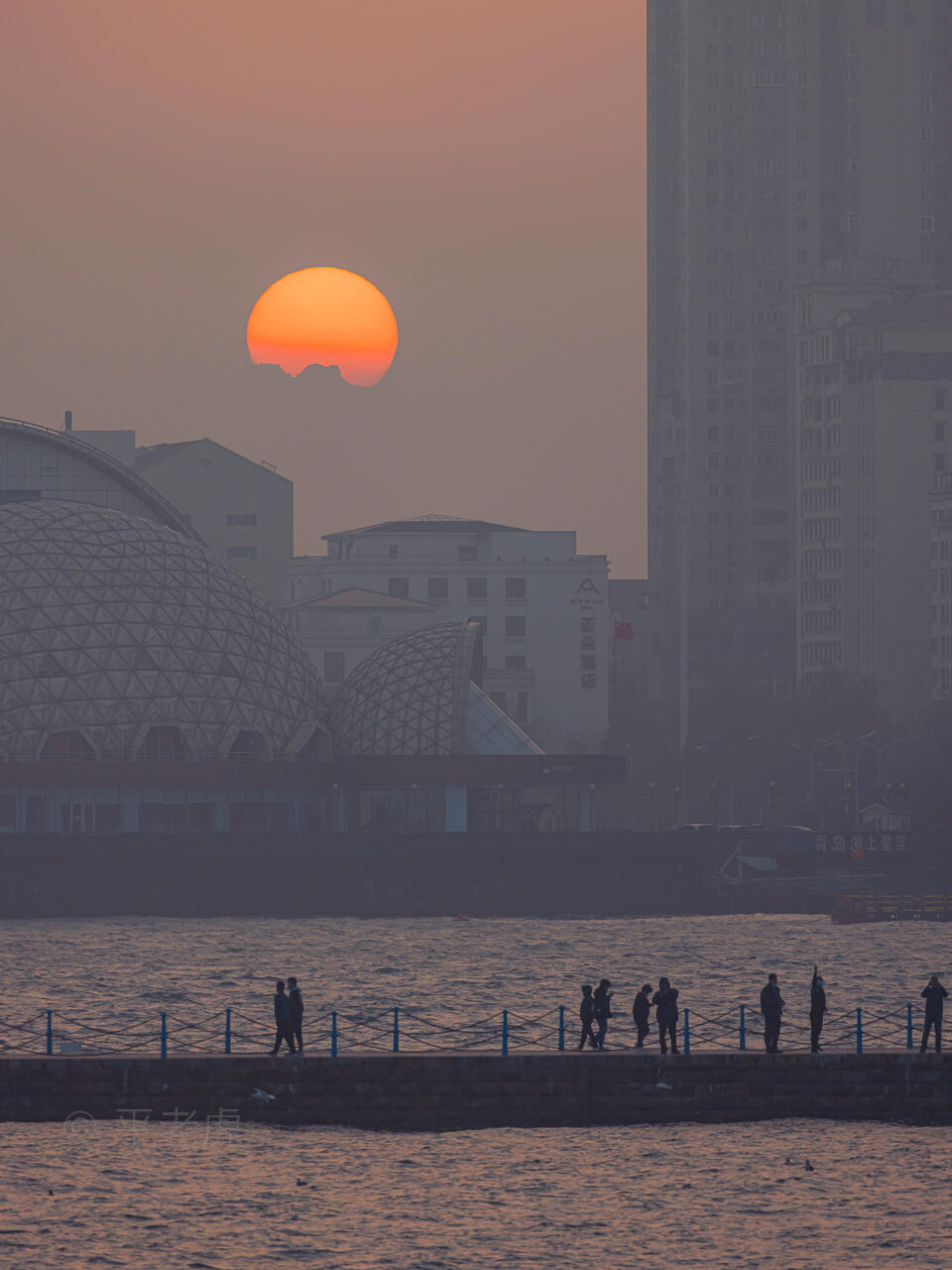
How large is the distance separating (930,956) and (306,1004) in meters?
43.3

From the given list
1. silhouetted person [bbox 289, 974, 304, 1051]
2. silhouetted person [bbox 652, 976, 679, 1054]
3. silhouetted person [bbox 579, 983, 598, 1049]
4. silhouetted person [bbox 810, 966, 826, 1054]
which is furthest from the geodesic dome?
silhouetted person [bbox 810, 966, 826, 1054]

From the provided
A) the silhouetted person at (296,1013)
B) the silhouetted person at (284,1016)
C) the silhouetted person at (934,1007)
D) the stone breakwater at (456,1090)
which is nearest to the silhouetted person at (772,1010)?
the stone breakwater at (456,1090)

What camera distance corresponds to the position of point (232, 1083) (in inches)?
2611

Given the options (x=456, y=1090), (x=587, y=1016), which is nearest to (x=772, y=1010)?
(x=587, y=1016)

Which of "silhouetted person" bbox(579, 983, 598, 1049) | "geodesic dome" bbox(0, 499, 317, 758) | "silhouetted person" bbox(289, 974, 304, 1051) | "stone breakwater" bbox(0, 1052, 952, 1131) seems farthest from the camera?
"geodesic dome" bbox(0, 499, 317, 758)

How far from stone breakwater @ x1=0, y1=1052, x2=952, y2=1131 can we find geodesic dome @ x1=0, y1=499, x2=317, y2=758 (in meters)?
126

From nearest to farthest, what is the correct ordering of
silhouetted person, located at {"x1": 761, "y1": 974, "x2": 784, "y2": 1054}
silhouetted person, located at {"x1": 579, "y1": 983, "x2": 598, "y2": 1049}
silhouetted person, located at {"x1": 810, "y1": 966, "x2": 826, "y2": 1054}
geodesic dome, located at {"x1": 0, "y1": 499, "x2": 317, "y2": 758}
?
silhouetted person, located at {"x1": 761, "y1": 974, "x2": 784, "y2": 1054} → silhouetted person, located at {"x1": 810, "y1": 966, "x2": 826, "y2": 1054} → silhouetted person, located at {"x1": 579, "y1": 983, "x2": 598, "y2": 1049} → geodesic dome, located at {"x1": 0, "y1": 499, "x2": 317, "y2": 758}

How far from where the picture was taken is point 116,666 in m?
192

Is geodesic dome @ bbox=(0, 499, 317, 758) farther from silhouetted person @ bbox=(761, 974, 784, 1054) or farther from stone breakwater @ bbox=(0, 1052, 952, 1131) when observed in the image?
silhouetted person @ bbox=(761, 974, 784, 1054)

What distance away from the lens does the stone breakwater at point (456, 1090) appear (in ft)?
216

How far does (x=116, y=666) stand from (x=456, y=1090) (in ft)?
421

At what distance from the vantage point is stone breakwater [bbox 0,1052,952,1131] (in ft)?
216

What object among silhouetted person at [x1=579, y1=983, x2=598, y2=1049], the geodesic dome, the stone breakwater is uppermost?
the geodesic dome

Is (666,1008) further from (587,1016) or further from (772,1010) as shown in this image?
(772,1010)
